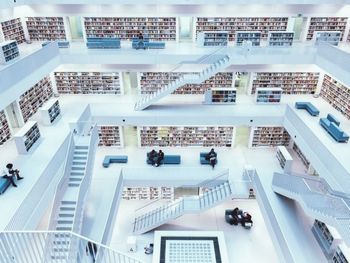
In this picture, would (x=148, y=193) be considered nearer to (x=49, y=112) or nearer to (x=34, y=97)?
(x=49, y=112)

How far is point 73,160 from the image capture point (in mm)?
10906

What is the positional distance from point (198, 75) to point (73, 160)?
22.7 ft

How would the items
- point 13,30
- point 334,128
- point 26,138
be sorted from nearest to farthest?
point 26,138 < point 334,128 < point 13,30

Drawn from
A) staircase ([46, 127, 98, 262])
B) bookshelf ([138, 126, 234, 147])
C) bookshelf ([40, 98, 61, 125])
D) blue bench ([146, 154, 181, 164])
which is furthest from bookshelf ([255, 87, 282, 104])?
bookshelf ([40, 98, 61, 125])

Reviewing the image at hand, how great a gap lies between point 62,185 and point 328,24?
15.8 meters

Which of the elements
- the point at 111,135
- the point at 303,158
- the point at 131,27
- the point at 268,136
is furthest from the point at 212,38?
the point at 303,158

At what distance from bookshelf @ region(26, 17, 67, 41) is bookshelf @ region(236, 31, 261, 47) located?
9.75m

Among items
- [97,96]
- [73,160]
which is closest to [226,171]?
[73,160]

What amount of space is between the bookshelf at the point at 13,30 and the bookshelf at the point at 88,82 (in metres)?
2.91

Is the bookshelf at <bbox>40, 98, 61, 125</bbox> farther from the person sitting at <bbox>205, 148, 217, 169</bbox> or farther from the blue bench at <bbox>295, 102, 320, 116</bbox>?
the blue bench at <bbox>295, 102, 320, 116</bbox>

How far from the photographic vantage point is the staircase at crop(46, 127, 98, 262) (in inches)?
366

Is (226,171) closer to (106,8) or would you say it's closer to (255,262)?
(255,262)

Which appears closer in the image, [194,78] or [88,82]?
[194,78]

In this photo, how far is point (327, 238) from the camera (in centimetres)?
984
